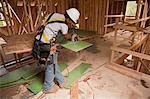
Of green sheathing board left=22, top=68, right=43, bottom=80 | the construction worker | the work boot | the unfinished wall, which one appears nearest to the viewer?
the construction worker

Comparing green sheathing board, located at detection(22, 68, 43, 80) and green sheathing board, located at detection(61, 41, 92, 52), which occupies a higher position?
green sheathing board, located at detection(61, 41, 92, 52)

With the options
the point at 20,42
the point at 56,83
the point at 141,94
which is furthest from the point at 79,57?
the point at 141,94

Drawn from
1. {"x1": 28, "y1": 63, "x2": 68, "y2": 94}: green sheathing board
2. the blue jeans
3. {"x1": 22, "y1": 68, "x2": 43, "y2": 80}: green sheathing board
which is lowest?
{"x1": 28, "y1": 63, "x2": 68, "y2": 94}: green sheathing board

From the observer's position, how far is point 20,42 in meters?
3.63

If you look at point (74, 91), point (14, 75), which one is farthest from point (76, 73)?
point (14, 75)

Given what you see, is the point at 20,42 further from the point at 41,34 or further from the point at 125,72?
the point at 125,72

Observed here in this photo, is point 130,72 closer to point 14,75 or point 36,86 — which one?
point 36,86

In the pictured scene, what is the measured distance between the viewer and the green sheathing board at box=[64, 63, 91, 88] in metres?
3.38

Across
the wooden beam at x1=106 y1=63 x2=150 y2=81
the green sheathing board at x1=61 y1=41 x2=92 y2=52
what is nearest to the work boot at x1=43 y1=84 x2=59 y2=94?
→ the green sheathing board at x1=61 y1=41 x2=92 y2=52

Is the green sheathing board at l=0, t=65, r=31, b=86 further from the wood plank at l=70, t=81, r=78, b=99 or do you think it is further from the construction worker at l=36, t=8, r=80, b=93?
the wood plank at l=70, t=81, r=78, b=99

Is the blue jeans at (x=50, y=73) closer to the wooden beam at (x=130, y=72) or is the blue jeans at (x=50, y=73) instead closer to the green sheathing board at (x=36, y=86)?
the green sheathing board at (x=36, y=86)

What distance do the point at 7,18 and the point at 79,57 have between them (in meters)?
2.74

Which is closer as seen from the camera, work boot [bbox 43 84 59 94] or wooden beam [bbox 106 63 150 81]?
work boot [bbox 43 84 59 94]

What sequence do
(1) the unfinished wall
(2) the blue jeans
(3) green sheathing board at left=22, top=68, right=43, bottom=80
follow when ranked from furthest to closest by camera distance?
(1) the unfinished wall < (3) green sheathing board at left=22, top=68, right=43, bottom=80 < (2) the blue jeans
